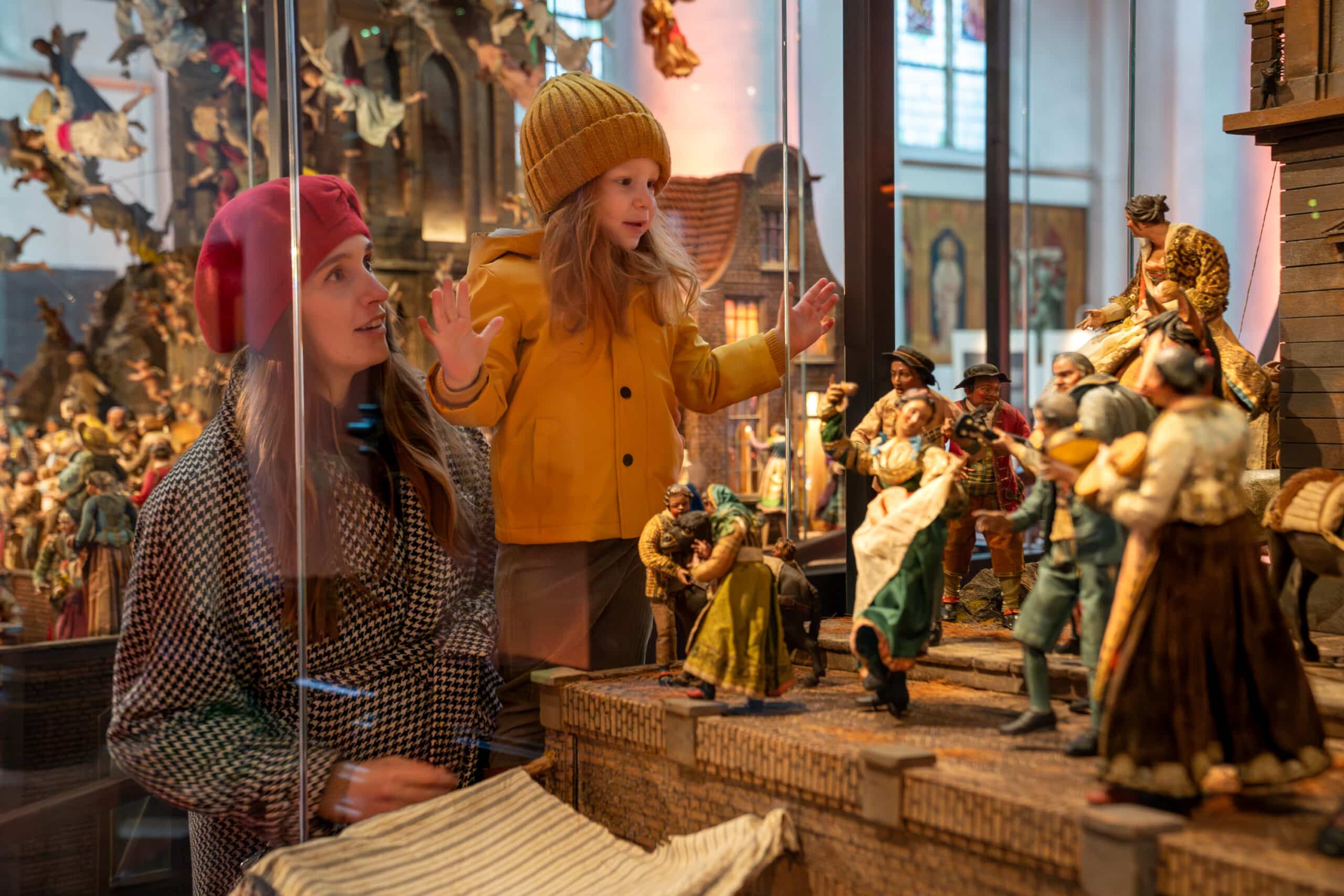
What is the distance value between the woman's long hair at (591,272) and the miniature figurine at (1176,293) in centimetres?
101

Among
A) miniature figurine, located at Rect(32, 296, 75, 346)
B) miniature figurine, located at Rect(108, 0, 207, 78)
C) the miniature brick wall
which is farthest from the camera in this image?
miniature figurine, located at Rect(108, 0, 207, 78)

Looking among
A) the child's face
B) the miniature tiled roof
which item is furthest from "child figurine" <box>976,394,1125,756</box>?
the miniature tiled roof

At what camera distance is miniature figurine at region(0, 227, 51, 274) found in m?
2.90

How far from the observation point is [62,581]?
122 inches

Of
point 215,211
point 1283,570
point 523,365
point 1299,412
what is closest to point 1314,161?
point 1299,412

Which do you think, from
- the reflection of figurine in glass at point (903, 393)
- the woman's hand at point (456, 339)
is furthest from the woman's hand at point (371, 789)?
the reflection of figurine in glass at point (903, 393)

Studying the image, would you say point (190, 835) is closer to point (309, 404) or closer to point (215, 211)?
point (309, 404)

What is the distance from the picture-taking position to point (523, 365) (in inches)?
115

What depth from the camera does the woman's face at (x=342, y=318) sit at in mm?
2707

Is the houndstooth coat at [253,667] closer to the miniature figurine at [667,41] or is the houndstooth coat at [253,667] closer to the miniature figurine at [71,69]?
the miniature figurine at [71,69]

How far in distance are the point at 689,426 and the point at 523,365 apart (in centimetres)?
60

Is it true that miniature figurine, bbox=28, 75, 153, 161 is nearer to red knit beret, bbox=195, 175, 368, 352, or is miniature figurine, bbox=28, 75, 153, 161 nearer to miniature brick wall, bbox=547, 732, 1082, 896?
red knit beret, bbox=195, 175, 368, 352

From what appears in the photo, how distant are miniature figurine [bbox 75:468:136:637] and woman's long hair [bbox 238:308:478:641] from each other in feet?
2.14

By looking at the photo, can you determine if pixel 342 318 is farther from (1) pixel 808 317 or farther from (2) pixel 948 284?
(2) pixel 948 284
